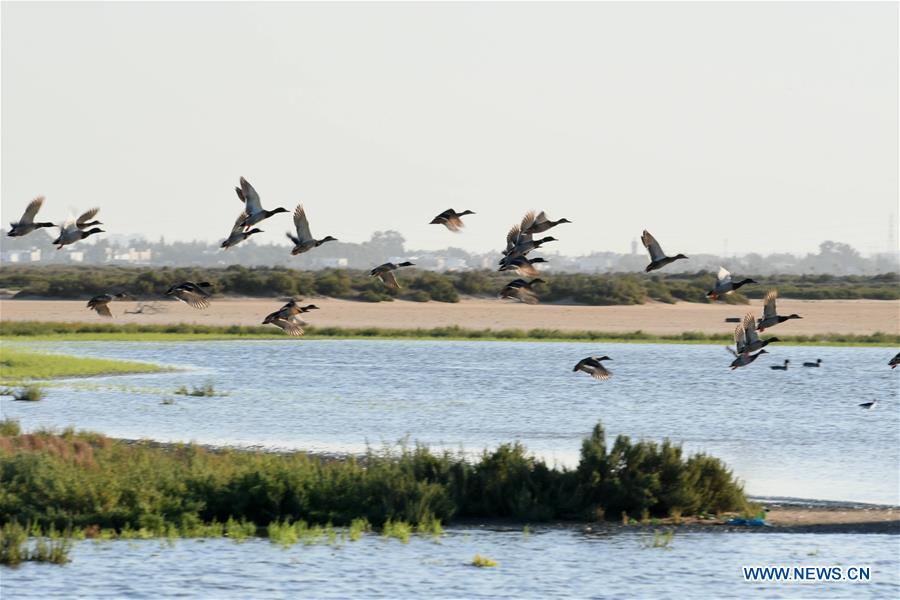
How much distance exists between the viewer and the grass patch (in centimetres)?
6825

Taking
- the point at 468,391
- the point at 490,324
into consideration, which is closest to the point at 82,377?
the point at 468,391

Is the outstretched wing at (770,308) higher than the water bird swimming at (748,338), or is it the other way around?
the outstretched wing at (770,308)

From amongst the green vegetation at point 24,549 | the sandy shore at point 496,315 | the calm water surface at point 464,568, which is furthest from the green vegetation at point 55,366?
the calm water surface at point 464,568

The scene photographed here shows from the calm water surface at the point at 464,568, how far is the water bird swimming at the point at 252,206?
4690 millimetres

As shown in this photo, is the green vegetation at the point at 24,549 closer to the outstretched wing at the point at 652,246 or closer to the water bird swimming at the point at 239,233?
the water bird swimming at the point at 239,233

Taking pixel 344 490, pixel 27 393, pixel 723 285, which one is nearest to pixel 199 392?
pixel 27 393

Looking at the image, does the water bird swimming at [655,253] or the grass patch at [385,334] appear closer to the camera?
the water bird swimming at [655,253]

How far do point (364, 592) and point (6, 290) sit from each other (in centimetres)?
8204

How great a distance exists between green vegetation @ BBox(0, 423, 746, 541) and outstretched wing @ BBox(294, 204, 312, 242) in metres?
4.35

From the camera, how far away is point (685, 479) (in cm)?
2222

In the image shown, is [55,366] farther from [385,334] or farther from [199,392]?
[385,334]

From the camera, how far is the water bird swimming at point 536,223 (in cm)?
2041

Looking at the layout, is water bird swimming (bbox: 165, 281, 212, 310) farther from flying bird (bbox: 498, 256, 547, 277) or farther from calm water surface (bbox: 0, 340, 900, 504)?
calm water surface (bbox: 0, 340, 900, 504)

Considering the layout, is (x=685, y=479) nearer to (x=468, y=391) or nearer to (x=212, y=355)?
(x=468, y=391)
